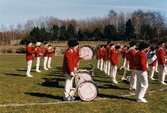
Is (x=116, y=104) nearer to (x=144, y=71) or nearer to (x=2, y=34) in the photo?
(x=144, y=71)

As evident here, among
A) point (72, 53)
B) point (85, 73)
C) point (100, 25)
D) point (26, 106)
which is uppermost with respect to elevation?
point (100, 25)

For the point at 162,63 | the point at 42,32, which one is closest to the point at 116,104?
the point at 162,63

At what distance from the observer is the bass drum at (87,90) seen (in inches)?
349

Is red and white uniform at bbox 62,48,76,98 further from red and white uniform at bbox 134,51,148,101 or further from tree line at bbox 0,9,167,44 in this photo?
tree line at bbox 0,9,167,44

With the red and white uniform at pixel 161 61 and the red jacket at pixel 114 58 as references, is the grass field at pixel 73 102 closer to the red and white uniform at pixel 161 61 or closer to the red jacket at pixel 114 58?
the red and white uniform at pixel 161 61

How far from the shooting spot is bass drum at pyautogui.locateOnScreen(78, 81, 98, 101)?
8859 mm

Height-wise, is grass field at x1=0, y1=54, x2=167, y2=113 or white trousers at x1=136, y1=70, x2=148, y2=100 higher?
white trousers at x1=136, y1=70, x2=148, y2=100

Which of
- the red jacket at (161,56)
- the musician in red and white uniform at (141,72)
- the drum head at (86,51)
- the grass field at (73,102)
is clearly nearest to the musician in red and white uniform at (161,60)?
the red jacket at (161,56)

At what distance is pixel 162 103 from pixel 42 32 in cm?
6480

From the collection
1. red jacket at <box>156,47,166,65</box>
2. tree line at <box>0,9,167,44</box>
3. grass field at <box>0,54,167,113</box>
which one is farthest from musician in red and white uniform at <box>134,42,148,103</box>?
tree line at <box>0,9,167,44</box>

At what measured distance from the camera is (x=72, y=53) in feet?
30.3

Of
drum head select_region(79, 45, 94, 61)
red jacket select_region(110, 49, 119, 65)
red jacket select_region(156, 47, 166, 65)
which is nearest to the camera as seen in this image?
drum head select_region(79, 45, 94, 61)

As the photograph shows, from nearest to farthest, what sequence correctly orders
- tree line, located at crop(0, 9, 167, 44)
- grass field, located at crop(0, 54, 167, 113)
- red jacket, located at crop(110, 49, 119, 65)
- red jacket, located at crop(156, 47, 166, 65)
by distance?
grass field, located at crop(0, 54, 167, 113) < red jacket, located at crop(156, 47, 166, 65) < red jacket, located at crop(110, 49, 119, 65) < tree line, located at crop(0, 9, 167, 44)

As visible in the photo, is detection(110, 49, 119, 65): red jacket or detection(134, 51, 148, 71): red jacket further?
detection(110, 49, 119, 65): red jacket
